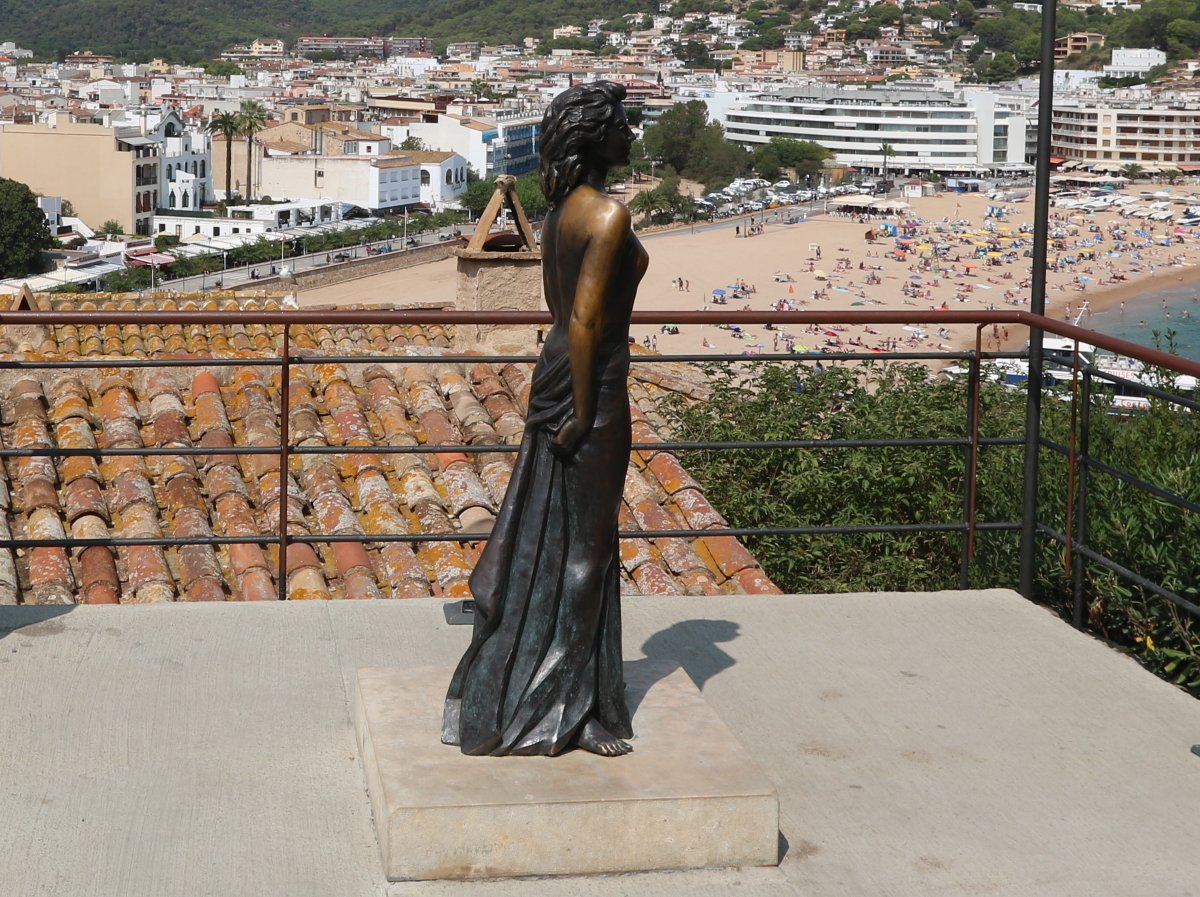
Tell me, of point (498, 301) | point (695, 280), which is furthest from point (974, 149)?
point (498, 301)

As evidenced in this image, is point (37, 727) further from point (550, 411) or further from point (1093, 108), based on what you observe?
point (1093, 108)

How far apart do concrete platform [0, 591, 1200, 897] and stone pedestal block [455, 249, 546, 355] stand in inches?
164

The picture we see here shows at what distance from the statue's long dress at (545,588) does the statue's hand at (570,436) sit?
2 centimetres

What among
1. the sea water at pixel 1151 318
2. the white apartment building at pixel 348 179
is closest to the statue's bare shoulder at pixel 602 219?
the sea water at pixel 1151 318

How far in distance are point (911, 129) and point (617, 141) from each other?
357 feet

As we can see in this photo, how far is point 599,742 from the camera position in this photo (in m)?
3.39

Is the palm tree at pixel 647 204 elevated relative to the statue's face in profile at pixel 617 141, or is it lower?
elevated

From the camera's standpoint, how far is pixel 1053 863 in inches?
126

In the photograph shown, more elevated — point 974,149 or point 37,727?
point 974,149

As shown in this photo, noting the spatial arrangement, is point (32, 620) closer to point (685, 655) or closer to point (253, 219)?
point (685, 655)

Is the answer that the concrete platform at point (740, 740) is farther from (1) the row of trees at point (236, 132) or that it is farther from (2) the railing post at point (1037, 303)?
(1) the row of trees at point (236, 132)

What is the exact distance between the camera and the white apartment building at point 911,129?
107 metres

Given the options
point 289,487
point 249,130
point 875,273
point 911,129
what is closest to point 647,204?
point 875,273

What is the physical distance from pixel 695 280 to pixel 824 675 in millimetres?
50267
